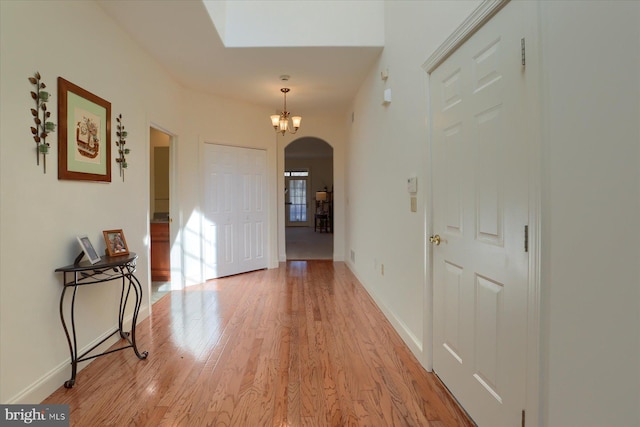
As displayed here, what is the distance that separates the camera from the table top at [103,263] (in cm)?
211

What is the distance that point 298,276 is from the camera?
5176 mm

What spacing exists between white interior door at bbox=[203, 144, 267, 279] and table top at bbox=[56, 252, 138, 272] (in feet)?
7.61

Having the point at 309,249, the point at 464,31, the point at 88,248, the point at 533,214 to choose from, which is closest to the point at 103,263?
the point at 88,248

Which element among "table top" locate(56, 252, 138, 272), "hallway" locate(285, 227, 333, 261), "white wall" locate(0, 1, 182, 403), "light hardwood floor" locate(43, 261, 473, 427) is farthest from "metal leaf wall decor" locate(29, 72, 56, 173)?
"hallway" locate(285, 227, 333, 261)

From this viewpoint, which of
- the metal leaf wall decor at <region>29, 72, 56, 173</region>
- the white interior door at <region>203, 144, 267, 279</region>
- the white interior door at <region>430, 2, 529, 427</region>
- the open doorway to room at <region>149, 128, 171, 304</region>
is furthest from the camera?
the white interior door at <region>203, 144, 267, 279</region>

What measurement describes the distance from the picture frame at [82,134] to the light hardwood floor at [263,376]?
1.42 meters

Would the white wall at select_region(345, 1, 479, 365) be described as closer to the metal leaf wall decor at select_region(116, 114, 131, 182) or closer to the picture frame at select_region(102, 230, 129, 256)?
the picture frame at select_region(102, 230, 129, 256)

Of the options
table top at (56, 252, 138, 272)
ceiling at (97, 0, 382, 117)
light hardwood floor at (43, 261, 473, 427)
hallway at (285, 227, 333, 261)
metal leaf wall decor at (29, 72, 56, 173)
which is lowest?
light hardwood floor at (43, 261, 473, 427)

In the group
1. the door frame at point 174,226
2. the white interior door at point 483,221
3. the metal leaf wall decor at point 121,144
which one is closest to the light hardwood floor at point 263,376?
the white interior door at point 483,221

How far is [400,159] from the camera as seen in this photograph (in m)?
2.85

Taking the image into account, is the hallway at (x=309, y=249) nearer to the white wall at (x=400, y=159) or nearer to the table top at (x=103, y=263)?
the white wall at (x=400, y=159)

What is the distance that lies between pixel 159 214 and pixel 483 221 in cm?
501

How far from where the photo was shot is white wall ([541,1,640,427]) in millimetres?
942

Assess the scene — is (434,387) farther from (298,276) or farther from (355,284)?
(298,276)
